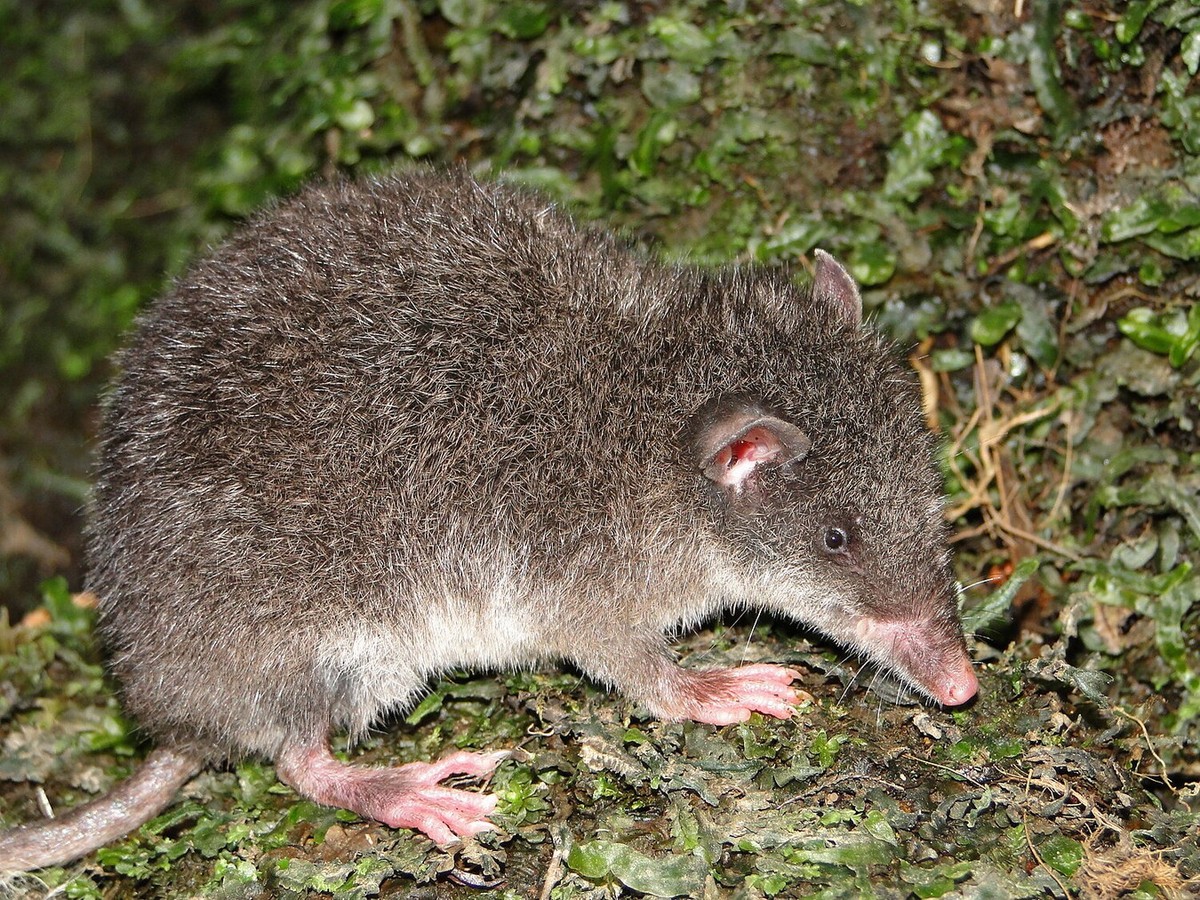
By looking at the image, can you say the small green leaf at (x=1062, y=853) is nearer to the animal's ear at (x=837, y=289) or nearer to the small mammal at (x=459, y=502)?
the small mammal at (x=459, y=502)

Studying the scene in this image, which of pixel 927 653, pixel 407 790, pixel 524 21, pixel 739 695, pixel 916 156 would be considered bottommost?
pixel 407 790

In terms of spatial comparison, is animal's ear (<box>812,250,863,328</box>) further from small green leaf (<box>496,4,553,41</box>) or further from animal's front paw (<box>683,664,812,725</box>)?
small green leaf (<box>496,4,553,41</box>)

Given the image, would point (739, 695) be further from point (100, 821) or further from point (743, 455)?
point (100, 821)

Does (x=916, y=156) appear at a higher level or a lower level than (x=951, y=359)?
higher

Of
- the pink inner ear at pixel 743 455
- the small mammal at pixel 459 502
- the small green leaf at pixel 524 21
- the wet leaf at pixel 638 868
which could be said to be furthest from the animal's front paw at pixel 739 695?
the small green leaf at pixel 524 21

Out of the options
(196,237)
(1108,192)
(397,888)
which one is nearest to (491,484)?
(397,888)

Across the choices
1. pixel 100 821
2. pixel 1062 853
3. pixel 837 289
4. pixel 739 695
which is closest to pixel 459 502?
pixel 739 695
